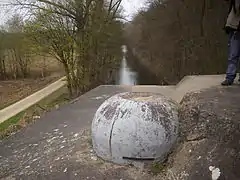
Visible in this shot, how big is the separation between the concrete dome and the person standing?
3.94ft

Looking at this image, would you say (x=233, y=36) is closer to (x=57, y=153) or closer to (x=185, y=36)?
(x=57, y=153)

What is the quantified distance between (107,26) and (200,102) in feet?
38.9

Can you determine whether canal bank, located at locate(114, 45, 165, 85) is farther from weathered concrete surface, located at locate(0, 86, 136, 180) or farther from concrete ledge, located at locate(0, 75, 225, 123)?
weathered concrete surface, located at locate(0, 86, 136, 180)

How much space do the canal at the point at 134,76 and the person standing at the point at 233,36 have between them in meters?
16.2

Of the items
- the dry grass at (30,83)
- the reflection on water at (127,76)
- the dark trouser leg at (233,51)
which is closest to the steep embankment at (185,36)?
the reflection on water at (127,76)

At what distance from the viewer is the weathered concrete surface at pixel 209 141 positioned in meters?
3.20

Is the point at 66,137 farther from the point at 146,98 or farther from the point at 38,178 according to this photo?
the point at 146,98

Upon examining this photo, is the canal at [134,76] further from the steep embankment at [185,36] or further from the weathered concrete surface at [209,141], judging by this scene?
the weathered concrete surface at [209,141]

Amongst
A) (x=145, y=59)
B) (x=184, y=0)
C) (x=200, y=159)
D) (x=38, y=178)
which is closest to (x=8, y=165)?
(x=38, y=178)

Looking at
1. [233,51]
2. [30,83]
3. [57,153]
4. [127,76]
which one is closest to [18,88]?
[30,83]

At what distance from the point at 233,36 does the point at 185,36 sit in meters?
14.8

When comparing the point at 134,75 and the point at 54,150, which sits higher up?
the point at 54,150

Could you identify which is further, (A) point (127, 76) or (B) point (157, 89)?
(A) point (127, 76)

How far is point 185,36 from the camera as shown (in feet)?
61.9
